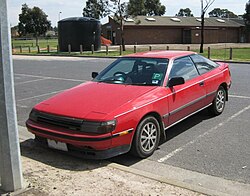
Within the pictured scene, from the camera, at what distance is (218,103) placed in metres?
6.84

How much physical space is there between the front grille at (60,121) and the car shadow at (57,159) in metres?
0.50

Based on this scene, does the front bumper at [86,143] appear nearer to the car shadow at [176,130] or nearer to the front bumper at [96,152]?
the front bumper at [96,152]

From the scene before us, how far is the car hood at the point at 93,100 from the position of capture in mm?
4430

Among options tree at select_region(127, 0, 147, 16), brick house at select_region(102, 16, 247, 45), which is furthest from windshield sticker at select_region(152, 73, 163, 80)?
brick house at select_region(102, 16, 247, 45)

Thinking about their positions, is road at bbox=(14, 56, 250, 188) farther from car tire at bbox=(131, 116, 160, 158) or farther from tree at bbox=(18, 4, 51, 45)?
tree at bbox=(18, 4, 51, 45)

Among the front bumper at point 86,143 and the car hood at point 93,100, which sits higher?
the car hood at point 93,100

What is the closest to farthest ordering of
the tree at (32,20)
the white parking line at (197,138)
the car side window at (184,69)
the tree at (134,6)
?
the white parking line at (197,138), the car side window at (184,69), the tree at (134,6), the tree at (32,20)

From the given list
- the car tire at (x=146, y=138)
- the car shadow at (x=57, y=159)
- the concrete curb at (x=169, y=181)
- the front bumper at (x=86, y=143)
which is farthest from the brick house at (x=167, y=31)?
the concrete curb at (x=169, y=181)

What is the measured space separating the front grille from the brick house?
48383 mm

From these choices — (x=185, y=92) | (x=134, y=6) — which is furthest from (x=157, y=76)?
(x=134, y=6)

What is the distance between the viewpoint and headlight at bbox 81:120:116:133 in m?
4.19

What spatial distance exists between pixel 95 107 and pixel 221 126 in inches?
109

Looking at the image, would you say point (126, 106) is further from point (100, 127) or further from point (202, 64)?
point (202, 64)

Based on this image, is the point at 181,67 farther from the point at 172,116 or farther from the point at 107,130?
the point at 107,130
